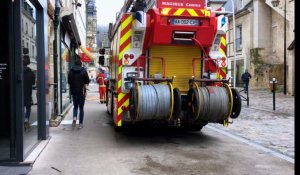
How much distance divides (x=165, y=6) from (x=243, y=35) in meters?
30.6

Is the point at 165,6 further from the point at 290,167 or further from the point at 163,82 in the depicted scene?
the point at 290,167

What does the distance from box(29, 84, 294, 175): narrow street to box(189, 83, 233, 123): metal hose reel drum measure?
0.61m

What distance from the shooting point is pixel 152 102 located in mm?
7152

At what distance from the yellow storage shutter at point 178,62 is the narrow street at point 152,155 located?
129 cm

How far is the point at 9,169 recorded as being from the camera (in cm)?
573

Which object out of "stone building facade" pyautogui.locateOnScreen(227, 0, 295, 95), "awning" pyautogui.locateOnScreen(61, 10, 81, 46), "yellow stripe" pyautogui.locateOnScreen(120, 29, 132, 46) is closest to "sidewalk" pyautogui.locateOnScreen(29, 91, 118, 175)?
"yellow stripe" pyautogui.locateOnScreen(120, 29, 132, 46)

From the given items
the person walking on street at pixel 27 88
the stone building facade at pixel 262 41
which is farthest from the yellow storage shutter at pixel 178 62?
the stone building facade at pixel 262 41

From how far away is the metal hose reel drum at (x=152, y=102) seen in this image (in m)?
7.14

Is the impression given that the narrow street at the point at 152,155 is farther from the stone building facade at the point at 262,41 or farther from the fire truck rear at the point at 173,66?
the stone building facade at the point at 262,41

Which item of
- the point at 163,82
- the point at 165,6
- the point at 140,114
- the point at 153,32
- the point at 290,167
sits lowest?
the point at 290,167

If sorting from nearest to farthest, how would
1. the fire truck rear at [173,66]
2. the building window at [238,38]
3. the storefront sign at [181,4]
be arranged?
the fire truck rear at [173,66] < the storefront sign at [181,4] < the building window at [238,38]

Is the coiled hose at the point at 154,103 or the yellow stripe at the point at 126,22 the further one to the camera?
the yellow stripe at the point at 126,22

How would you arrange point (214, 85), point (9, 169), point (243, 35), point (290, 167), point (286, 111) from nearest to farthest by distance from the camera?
point (9, 169)
point (290, 167)
point (214, 85)
point (286, 111)
point (243, 35)
